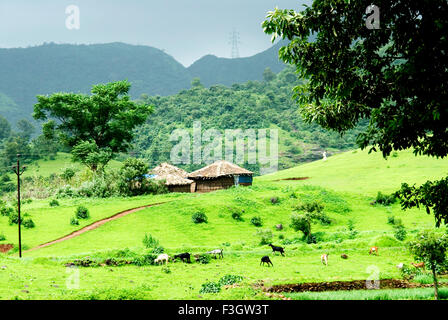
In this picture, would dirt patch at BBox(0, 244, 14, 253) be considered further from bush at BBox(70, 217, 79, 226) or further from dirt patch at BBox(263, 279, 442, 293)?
dirt patch at BBox(263, 279, 442, 293)

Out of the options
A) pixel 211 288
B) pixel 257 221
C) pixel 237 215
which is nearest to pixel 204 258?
pixel 211 288

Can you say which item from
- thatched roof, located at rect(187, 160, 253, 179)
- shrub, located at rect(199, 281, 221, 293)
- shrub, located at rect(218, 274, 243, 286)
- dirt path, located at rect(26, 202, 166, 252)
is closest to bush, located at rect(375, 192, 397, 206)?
thatched roof, located at rect(187, 160, 253, 179)

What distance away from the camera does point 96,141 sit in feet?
199

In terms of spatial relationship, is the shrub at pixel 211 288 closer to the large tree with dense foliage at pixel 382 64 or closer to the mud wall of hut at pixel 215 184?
the large tree with dense foliage at pixel 382 64

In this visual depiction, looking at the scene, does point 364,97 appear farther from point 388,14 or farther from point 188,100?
point 188,100

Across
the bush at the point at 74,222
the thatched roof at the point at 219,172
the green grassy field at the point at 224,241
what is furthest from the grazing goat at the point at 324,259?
the thatched roof at the point at 219,172

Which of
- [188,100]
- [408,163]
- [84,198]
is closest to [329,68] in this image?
[84,198]

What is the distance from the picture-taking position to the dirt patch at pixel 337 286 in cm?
1667

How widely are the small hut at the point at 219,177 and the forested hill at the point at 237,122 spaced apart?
2149 inches

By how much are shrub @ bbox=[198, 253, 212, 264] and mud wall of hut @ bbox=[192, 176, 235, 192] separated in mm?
30001

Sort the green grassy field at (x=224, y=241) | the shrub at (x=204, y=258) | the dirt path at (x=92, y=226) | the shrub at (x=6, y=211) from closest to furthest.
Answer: the green grassy field at (x=224, y=241) → the shrub at (x=204, y=258) → the dirt path at (x=92, y=226) → the shrub at (x=6, y=211)

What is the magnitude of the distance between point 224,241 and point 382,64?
77.8 ft

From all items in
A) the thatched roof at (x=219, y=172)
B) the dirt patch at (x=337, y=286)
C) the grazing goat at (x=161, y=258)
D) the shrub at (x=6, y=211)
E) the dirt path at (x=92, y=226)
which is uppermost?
the thatched roof at (x=219, y=172)

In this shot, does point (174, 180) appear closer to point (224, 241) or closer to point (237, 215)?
point (237, 215)
